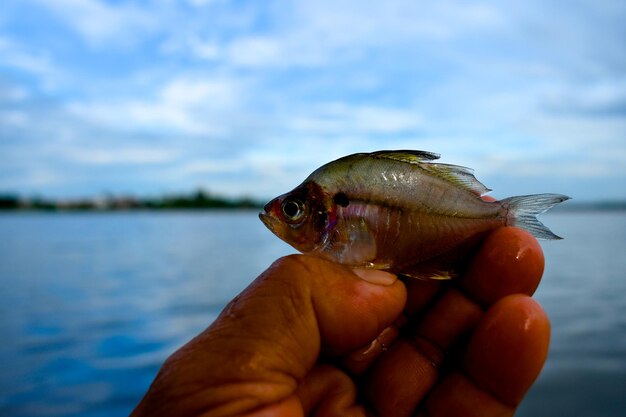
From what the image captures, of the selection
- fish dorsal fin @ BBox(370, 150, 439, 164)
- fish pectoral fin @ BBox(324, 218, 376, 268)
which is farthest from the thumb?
fish dorsal fin @ BBox(370, 150, 439, 164)

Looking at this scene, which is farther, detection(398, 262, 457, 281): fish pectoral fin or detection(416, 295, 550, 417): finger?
detection(398, 262, 457, 281): fish pectoral fin

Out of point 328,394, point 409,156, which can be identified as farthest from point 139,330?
point 409,156

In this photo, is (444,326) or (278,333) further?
(444,326)

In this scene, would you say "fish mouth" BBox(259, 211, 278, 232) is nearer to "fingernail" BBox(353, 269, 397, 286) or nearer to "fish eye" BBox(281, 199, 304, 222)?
"fish eye" BBox(281, 199, 304, 222)

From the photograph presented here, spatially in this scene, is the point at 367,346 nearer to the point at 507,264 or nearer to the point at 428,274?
the point at 428,274

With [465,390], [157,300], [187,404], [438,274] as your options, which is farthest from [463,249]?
[157,300]

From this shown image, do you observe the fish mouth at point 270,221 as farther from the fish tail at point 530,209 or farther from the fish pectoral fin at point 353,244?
the fish tail at point 530,209
